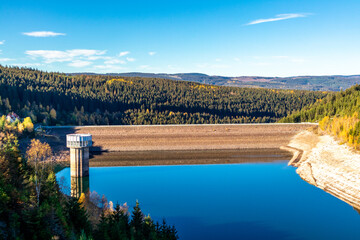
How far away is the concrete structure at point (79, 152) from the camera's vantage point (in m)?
42.3

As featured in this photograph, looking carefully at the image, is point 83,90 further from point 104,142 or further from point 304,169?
point 304,169

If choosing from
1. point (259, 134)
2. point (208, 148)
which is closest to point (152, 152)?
point (208, 148)

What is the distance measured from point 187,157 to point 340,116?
33.0 metres

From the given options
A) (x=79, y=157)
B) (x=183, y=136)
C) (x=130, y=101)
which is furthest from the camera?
(x=130, y=101)

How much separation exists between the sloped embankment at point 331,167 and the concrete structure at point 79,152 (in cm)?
2793

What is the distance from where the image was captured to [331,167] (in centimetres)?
4694

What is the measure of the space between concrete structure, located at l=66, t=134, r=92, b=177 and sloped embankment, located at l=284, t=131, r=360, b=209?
27.9 meters

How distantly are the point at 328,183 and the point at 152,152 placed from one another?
34.1m

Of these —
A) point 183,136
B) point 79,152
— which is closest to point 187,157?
point 183,136

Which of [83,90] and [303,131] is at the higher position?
[83,90]

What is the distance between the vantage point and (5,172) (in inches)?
852

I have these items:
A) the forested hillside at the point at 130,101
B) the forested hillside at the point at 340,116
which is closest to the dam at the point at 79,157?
the forested hillside at the point at 130,101

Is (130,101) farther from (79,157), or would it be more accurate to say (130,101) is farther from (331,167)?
(331,167)

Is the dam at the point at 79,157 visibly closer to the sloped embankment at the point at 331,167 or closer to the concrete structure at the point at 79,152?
the concrete structure at the point at 79,152
